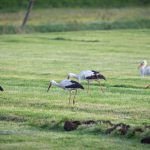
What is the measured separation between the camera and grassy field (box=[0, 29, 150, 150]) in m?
17.1

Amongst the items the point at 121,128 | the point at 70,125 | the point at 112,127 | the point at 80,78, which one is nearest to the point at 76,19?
the point at 80,78

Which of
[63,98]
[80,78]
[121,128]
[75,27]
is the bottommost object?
[121,128]

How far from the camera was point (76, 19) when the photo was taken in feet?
237

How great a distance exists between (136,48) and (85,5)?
117ft

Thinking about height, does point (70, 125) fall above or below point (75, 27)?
below

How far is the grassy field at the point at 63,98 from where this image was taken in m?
17.1

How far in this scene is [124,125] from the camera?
59.2 feet

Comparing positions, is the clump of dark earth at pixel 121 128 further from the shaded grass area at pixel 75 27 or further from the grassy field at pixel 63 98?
the shaded grass area at pixel 75 27

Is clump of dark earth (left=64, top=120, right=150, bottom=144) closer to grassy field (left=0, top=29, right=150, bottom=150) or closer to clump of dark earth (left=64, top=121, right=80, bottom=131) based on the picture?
clump of dark earth (left=64, top=121, right=80, bottom=131)

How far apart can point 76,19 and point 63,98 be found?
49169mm

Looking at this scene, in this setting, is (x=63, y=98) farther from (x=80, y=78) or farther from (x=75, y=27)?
(x=75, y=27)

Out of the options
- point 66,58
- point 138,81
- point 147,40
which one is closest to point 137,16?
point 147,40

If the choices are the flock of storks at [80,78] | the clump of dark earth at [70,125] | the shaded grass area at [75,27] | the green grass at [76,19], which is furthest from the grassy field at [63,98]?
the green grass at [76,19]

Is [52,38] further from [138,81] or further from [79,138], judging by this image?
[79,138]
